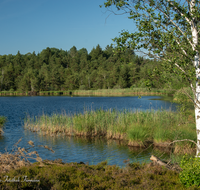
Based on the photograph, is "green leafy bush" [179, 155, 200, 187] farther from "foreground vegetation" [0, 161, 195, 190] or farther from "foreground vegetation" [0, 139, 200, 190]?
"foreground vegetation" [0, 161, 195, 190]

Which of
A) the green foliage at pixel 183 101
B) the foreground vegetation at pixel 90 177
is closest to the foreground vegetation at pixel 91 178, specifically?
the foreground vegetation at pixel 90 177

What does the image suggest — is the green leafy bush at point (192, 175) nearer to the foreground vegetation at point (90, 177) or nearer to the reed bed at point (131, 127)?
the foreground vegetation at point (90, 177)

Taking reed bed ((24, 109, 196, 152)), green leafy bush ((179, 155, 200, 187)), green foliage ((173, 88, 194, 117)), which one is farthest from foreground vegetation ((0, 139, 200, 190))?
reed bed ((24, 109, 196, 152))

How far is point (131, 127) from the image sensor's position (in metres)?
12.2

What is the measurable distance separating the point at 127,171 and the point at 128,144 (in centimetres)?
598

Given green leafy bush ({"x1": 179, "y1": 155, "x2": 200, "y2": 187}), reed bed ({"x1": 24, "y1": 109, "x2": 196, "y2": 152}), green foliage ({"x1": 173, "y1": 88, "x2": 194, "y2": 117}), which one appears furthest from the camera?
reed bed ({"x1": 24, "y1": 109, "x2": 196, "y2": 152})

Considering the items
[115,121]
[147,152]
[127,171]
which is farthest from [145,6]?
[115,121]

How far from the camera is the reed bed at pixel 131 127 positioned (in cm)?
1133

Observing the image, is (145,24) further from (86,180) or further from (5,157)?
(5,157)

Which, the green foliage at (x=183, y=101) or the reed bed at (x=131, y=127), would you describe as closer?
the green foliage at (x=183, y=101)

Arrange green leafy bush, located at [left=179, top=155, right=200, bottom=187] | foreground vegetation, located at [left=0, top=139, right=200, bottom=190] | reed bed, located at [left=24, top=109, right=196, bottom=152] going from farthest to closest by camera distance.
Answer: reed bed, located at [left=24, top=109, right=196, bottom=152] < green leafy bush, located at [left=179, top=155, right=200, bottom=187] < foreground vegetation, located at [left=0, top=139, right=200, bottom=190]

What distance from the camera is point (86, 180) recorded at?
5.31 meters

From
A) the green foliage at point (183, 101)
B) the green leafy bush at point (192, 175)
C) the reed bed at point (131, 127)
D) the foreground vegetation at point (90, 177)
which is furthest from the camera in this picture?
the reed bed at point (131, 127)

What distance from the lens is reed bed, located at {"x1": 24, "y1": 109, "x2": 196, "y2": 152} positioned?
11.3 m
